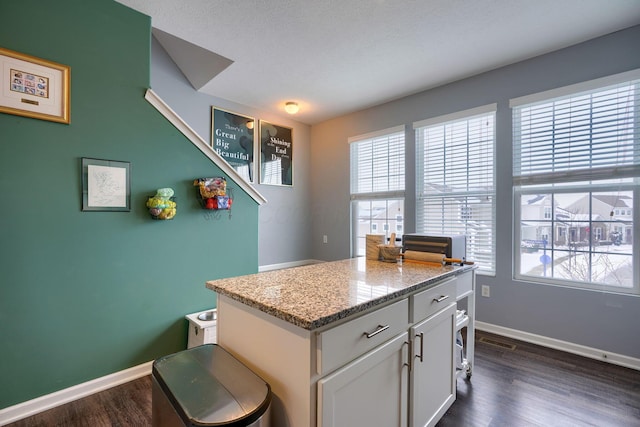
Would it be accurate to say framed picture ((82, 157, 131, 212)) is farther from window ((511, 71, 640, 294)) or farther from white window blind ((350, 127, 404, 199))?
window ((511, 71, 640, 294))

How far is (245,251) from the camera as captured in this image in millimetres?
2682

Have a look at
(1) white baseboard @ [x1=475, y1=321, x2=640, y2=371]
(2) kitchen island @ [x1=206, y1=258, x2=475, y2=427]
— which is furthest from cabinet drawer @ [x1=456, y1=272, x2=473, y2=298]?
(1) white baseboard @ [x1=475, y1=321, x2=640, y2=371]

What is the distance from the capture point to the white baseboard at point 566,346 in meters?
2.26

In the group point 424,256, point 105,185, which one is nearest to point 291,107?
point 105,185

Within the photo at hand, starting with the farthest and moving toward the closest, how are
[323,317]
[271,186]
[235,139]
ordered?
[271,186] < [235,139] < [323,317]

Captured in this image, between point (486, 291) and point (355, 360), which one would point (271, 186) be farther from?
point (355, 360)

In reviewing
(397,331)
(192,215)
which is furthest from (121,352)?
(397,331)

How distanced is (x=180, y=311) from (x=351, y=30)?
270cm

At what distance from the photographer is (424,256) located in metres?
1.91

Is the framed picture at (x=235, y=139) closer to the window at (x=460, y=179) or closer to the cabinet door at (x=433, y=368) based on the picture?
the window at (x=460, y=179)

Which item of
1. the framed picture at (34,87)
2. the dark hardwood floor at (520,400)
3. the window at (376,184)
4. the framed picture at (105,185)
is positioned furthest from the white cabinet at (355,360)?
the window at (376,184)

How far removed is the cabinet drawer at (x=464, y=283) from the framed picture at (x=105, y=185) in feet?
7.61

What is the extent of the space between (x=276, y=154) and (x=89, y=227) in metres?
2.79

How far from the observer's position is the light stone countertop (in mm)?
958
